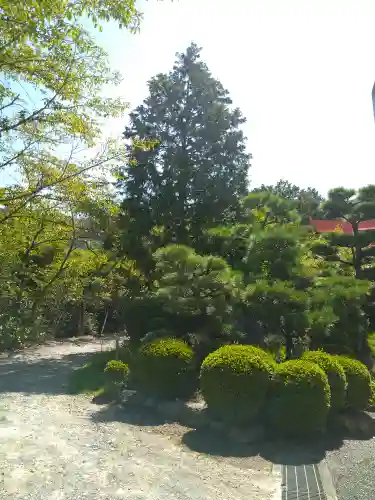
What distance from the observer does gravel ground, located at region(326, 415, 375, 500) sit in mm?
3789

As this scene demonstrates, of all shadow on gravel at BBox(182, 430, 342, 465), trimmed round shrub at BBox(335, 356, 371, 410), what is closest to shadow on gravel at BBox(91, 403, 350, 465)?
shadow on gravel at BBox(182, 430, 342, 465)

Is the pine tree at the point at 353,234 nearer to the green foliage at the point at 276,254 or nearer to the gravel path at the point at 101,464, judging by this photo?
the green foliage at the point at 276,254

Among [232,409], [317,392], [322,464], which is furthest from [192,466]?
[317,392]

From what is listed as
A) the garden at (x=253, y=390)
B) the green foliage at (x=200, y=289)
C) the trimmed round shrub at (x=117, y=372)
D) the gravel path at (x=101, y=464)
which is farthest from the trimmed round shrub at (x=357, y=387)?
the trimmed round shrub at (x=117, y=372)

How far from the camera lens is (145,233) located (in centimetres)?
1002

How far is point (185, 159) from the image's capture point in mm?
10359

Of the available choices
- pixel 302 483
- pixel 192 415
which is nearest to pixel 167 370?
pixel 192 415

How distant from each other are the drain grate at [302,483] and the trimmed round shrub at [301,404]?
624 millimetres

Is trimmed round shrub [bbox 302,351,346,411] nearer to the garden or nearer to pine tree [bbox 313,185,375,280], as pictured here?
the garden

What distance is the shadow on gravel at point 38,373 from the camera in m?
7.56

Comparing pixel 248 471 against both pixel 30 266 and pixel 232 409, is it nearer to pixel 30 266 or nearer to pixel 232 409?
pixel 232 409

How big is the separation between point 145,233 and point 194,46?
16.5 feet

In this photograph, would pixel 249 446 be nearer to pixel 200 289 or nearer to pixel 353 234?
pixel 200 289

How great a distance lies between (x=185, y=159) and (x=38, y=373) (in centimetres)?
556
